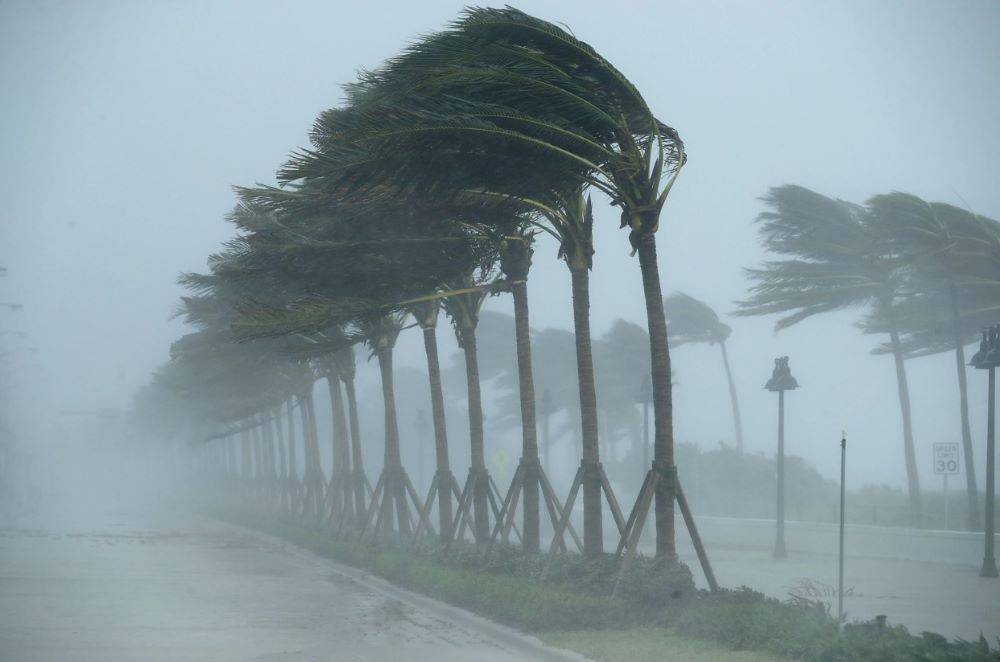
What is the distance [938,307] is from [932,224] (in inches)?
199

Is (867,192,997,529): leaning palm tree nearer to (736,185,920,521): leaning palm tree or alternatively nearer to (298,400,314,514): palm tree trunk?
(736,185,920,521): leaning palm tree

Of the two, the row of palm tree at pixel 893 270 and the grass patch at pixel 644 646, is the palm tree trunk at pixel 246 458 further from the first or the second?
the grass patch at pixel 644 646

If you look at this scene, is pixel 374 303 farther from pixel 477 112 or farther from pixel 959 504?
pixel 959 504

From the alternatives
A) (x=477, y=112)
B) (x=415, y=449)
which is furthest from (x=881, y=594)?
(x=415, y=449)

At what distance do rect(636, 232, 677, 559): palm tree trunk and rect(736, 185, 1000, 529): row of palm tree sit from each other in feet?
63.2

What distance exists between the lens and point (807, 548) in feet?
105

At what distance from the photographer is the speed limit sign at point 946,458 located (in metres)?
29.1

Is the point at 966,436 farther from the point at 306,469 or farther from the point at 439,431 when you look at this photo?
the point at 306,469

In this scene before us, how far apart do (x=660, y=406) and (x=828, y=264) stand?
2541 cm

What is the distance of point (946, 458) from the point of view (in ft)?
95.8

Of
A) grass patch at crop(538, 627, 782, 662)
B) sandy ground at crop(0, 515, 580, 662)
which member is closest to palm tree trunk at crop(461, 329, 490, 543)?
sandy ground at crop(0, 515, 580, 662)

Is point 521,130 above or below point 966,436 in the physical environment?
above

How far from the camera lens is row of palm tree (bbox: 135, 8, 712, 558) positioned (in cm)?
1361

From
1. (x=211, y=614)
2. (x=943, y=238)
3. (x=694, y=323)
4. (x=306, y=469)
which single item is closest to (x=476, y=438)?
(x=211, y=614)
